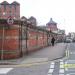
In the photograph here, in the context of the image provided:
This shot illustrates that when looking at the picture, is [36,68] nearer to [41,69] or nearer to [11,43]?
[41,69]

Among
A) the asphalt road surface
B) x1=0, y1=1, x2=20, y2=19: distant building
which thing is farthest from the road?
x1=0, y1=1, x2=20, y2=19: distant building

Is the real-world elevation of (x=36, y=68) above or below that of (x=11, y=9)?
below

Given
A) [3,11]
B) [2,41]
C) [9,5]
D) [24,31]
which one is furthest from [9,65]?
[9,5]

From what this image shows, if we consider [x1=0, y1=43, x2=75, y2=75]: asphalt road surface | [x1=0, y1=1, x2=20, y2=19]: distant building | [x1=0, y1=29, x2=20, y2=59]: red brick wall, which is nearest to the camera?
[x1=0, y1=43, x2=75, y2=75]: asphalt road surface

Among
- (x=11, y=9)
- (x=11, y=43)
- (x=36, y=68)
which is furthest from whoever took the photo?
(x=11, y=9)

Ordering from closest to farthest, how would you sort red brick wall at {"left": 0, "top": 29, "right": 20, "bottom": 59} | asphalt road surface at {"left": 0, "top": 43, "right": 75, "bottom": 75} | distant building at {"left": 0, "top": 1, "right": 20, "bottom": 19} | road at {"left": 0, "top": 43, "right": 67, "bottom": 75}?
asphalt road surface at {"left": 0, "top": 43, "right": 75, "bottom": 75} → road at {"left": 0, "top": 43, "right": 67, "bottom": 75} → red brick wall at {"left": 0, "top": 29, "right": 20, "bottom": 59} → distant building at {"left": 0, "top": 1, "right": 20, "bottom": 19}

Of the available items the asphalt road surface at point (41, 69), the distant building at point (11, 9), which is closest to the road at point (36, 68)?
the asphalt road surface at point (41, 69)

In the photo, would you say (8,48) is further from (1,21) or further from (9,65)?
(9,65)

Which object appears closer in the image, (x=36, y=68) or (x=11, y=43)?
(x=36, y=68)

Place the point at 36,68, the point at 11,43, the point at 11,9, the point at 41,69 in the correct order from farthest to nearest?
1. the point at 11,9
2. the point at 11,43
3. the point at 36,68
4. the point at 41,69

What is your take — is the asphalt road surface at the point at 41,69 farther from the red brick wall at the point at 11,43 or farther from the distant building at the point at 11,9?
the distant building at the point at 11,9

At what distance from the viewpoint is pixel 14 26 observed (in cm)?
2694

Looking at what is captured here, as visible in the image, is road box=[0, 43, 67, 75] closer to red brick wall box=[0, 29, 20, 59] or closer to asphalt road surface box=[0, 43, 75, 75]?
asphalt road surface box=[0, 43, 75, 75]

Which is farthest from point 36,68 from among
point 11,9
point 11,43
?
point 11,9
